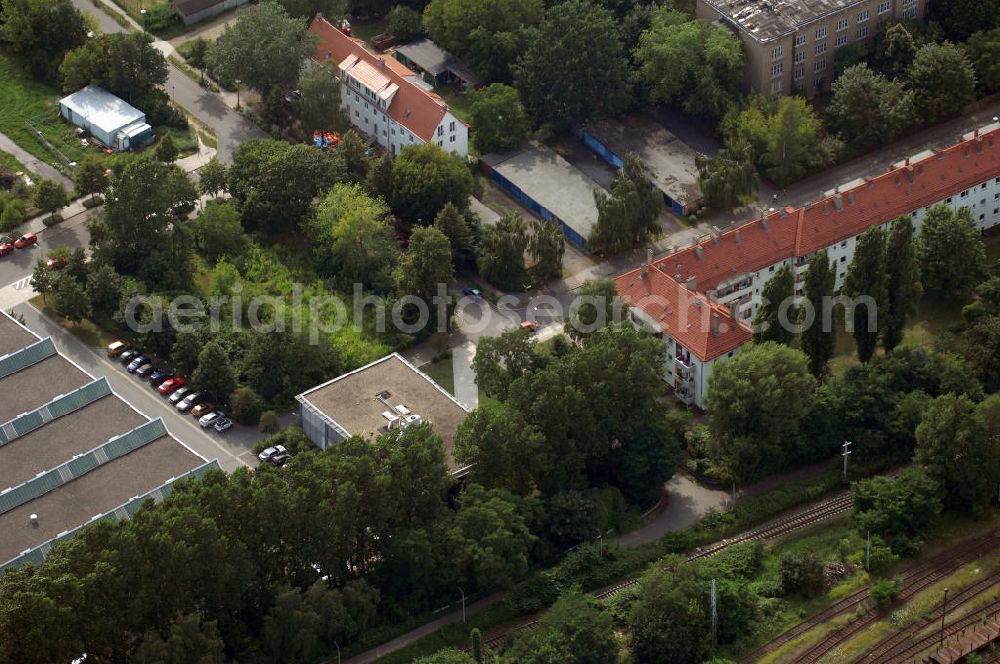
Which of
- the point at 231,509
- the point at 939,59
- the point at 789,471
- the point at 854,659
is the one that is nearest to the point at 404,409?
the point at 231,509

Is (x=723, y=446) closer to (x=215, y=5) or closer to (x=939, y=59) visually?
(x=939, y=59)

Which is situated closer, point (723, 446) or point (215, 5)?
point (723, 446)

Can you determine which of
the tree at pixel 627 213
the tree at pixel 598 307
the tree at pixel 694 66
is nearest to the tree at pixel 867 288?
the tree at pixel 598 307

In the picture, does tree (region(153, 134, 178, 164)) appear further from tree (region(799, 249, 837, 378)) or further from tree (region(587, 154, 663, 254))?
tree (region(799, 249, 837, 378))

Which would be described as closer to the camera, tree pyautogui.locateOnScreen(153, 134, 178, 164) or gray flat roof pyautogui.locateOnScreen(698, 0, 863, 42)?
tree pyautogui.locateOnScreen(153, 134, 178, 164)

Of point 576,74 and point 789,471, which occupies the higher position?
point 576,74

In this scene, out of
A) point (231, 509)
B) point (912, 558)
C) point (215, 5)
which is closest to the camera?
point (231, 509)

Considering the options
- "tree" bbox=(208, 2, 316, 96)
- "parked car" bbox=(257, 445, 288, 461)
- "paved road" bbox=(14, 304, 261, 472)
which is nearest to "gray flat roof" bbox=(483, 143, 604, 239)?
"tree" bbox=(208, 2, 316, 96)
